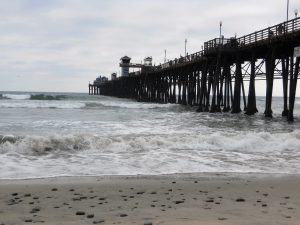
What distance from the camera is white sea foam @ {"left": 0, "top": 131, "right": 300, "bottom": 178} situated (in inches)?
364

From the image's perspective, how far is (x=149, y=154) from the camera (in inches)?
446

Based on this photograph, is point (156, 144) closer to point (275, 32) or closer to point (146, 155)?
point (146, 155)

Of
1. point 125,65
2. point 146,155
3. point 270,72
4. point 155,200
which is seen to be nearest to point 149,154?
point 146,155

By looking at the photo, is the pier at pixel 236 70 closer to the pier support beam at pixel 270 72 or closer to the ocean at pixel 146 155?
the pier support beam at pixel 270 72

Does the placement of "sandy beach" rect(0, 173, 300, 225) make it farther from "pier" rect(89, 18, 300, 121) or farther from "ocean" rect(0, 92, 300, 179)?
"pier" rect(89, 18, 300, 121)

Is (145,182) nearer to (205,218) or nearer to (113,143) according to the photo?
(205,218)

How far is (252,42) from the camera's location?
2655cm

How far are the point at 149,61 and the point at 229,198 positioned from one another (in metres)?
77.9

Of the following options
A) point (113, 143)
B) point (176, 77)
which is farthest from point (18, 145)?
point (176, 77)

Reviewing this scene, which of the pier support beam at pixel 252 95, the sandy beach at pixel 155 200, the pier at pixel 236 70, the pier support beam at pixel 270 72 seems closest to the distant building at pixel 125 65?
the pier at pixel 236 70

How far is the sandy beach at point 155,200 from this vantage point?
5195mm

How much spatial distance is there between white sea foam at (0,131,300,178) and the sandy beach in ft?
2.80

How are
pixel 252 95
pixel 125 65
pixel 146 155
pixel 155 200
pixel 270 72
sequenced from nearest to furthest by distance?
pixel 155 200, pixel 146 155, pixel 270 72, pixel 252 95, pixel 125 65

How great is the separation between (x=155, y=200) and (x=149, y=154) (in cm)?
503
